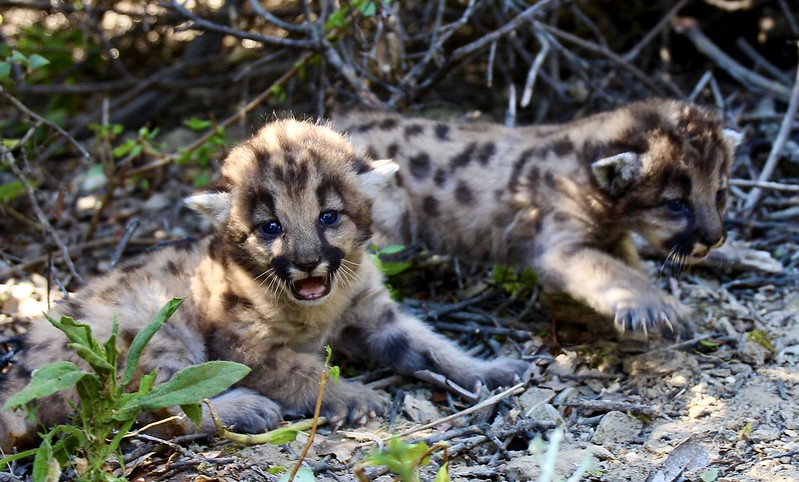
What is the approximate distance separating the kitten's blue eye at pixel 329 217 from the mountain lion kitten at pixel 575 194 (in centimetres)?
151

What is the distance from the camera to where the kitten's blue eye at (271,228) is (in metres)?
4.38

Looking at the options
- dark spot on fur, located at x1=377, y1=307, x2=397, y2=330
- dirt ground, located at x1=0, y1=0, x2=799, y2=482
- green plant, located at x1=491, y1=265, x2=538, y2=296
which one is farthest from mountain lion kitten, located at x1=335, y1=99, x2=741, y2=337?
dark spot on fur, located at x1=377, y1=307, x2=397, y2=330

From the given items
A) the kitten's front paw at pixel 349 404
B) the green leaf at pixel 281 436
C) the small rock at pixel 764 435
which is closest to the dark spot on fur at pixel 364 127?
the kitten's front paw at pixel 349 404

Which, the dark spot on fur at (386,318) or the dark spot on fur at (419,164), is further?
the dark spot on fur at (419,164)

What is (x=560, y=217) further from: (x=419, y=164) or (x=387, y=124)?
(x=387, y=124)

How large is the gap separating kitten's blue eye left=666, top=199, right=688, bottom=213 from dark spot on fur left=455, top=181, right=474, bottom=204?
137 cm

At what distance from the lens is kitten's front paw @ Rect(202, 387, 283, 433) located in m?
4.35

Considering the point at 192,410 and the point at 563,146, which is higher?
the point at 563,146

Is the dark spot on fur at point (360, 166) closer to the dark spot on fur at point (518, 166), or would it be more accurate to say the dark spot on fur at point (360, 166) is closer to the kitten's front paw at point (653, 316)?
the dark spot on fur at point (518, 166)

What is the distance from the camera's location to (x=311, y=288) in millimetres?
4410

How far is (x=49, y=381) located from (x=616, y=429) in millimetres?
2579

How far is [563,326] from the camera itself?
541 cm

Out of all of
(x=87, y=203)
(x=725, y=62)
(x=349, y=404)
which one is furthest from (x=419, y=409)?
(x=725, y=62)

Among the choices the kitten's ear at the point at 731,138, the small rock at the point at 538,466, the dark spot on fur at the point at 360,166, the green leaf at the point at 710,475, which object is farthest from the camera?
the kitten's ear at the point at 731,138
